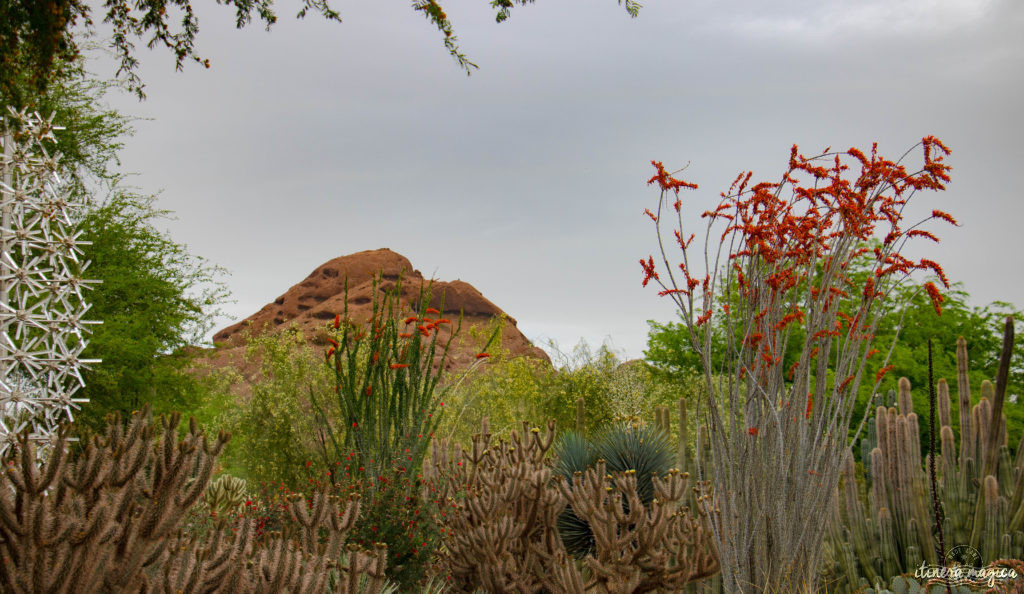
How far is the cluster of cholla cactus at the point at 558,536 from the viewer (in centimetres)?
377

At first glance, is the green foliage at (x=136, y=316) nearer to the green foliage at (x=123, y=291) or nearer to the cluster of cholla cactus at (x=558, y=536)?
the green foliage at (x=123, y=291)

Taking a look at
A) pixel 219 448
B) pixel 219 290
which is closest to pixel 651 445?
pixel 219 448

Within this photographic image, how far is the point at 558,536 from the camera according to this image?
4.68 metres

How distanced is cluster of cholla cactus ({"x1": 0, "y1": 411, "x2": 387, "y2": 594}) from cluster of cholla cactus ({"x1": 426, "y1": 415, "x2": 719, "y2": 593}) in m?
1.63

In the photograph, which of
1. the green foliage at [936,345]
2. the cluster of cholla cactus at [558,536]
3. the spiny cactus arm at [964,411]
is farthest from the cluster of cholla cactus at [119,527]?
the green foliage at [936,345]

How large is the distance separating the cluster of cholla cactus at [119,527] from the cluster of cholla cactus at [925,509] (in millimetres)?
4575

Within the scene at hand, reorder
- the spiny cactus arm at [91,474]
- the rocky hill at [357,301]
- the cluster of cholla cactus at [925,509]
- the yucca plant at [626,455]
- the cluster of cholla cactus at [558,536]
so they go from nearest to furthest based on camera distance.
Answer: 1. the spiny cactus arm at [91,474]
2. the cluster of cholla cactus at [558,536]
3. the cluster of cholla cactus at [925,509]
4. the yucca plant at [626,455]
5. the rocky hill at [357,301]

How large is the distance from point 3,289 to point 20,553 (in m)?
7.04

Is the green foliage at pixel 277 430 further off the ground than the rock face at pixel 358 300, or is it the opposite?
the rock face at pixel 358 300

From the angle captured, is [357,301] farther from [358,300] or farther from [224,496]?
[224,496]

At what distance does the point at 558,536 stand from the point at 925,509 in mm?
3117

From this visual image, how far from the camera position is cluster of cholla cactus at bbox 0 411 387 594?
2186 millimetres

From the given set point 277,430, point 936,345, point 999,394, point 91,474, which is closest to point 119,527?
point 91,474

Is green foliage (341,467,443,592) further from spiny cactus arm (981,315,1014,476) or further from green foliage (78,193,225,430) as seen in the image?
green foliage (78,193,225,430)
